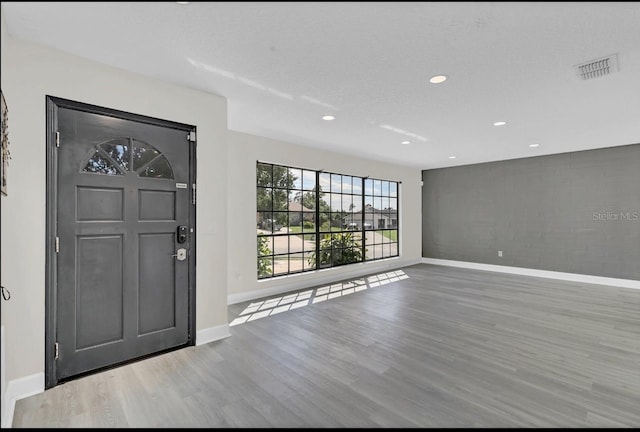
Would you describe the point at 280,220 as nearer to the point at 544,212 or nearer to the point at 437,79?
the point at 437,79

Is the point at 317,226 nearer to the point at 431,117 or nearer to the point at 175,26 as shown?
the point at 431,117

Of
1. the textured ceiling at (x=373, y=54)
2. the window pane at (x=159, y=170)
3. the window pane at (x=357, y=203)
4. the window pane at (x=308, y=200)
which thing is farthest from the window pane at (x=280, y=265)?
the window pane at (x=159, y=170)

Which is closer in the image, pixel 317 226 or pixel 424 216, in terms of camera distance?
pixel 317 226

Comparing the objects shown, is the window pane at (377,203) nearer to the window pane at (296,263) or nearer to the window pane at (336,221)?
the window pane at (336,221)

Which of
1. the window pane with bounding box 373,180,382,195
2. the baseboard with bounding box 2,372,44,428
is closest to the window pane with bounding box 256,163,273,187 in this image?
the window pane with bounding box 373,180,382,195

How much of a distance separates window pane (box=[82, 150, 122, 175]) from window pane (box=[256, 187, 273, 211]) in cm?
250

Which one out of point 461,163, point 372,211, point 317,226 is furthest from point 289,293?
point 461,163

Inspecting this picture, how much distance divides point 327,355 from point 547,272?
19.4 feet

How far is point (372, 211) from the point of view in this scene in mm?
7195

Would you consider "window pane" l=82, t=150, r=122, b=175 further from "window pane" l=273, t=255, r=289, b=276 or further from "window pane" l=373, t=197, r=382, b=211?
"window pane" l=373, t=197, r=382, b=211

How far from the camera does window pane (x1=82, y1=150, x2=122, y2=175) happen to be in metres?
2.51

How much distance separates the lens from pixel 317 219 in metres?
5.84

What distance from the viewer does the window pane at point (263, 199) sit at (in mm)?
5031

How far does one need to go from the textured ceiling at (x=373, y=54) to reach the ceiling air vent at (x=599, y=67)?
7 centimetres
